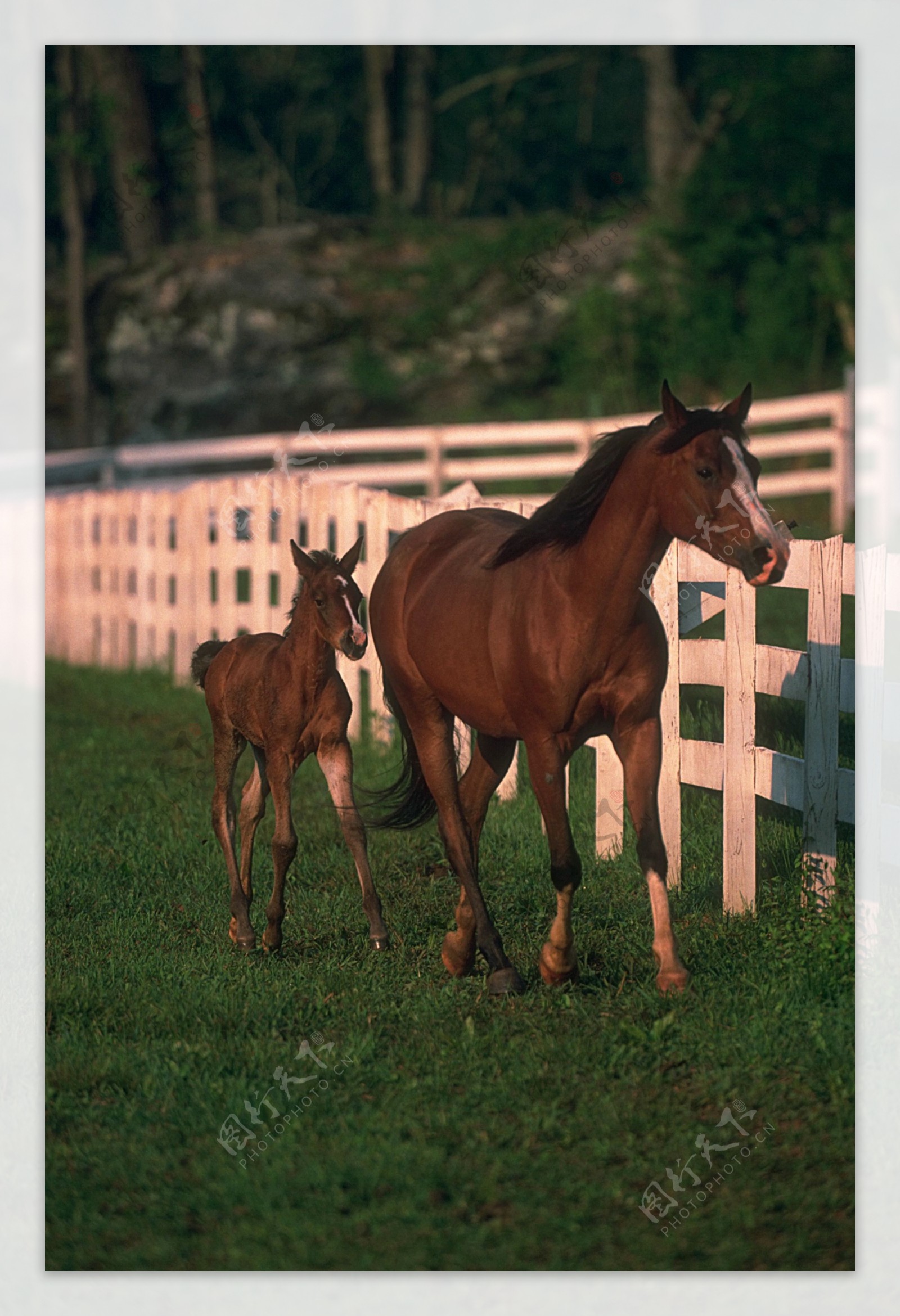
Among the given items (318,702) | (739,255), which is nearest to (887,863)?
(318,702)

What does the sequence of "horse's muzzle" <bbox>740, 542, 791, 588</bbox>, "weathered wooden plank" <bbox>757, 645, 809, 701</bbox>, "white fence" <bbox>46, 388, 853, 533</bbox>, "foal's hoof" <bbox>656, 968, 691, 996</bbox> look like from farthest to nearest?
"white fence" <bbox>46, 388, 853, 533</bbox>
"weathered wooden plank" <bbox>757, 645, 809, 701</bbox>
"foal's hoof" <bbox>656, 968, 691, 996</bbox>
"horse's muzzle" <bbox>740, 542, 791, 588</bbox>

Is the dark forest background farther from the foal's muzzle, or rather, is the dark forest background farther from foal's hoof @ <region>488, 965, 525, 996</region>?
foal's hoof @ <region>488, 965, 525, 996</region>

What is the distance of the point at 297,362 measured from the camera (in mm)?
20688

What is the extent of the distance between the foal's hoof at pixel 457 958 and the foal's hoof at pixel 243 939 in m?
0.74

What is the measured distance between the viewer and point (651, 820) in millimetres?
4680

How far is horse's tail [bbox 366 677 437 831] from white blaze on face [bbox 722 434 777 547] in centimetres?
189

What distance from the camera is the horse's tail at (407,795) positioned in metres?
5.62

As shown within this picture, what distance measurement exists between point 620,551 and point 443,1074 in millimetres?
1707

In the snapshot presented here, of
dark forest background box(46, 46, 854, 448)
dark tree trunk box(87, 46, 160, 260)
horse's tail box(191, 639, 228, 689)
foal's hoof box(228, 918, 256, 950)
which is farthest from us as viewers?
dark forest background box(46, 46, 854, 448)

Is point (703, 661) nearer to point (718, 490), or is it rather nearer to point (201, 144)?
point (718, 490)

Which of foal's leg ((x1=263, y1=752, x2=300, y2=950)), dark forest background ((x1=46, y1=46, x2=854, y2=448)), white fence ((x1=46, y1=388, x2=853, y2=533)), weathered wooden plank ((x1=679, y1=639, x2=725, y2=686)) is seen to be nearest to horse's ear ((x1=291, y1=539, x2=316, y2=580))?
foal's leg ((x1=263, y1=752, x2=300, y2=950))

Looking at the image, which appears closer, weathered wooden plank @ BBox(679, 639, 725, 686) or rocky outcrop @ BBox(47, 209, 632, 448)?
weathered wooden plank @ BBox(679, 639, 725, 686)

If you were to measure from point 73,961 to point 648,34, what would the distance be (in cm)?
443

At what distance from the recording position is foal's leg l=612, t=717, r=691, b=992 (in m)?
4.66
